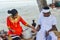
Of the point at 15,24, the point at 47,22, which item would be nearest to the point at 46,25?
the point at 47,22

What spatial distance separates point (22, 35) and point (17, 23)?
37 cm

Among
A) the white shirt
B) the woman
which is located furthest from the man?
the woman

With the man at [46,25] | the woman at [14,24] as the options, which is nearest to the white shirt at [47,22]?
the man at [46,25]

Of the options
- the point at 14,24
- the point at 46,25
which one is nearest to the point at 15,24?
the point at 14,24

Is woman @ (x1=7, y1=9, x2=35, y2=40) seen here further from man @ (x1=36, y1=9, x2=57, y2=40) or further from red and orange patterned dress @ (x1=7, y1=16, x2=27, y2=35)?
man @ (x1=36, y1=9, x2=57, y2=40)

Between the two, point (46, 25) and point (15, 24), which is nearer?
point (46, 25)

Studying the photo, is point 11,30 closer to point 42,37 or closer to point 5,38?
point 5,38

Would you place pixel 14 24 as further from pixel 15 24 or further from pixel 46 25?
pixel 46 25

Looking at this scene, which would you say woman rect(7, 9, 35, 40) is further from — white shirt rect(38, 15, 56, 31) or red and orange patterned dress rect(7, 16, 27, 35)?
white shirt rect(38, 15, 56, 31)

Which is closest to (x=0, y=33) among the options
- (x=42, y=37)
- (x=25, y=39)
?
(x=25, y=39)

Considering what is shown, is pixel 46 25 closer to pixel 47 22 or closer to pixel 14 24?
pixel 47 22

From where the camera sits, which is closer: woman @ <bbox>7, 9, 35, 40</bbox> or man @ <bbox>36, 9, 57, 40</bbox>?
man @ <bbox>36, 9, 57, 40</bbox>

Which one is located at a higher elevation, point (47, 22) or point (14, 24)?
point (47, 22)

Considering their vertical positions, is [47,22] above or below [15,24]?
above
